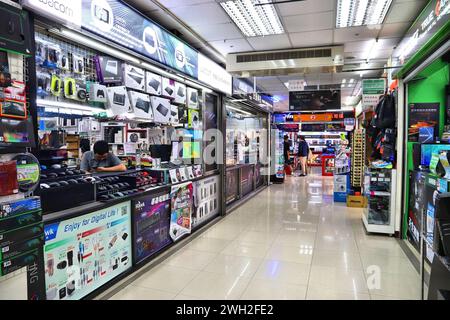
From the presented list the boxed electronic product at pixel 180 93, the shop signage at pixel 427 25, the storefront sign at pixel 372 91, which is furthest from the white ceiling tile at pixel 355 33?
the boxed electronic product at pixel 180 93

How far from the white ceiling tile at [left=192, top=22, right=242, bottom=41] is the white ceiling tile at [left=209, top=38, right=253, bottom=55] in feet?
0.66

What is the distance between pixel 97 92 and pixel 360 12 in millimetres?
3638

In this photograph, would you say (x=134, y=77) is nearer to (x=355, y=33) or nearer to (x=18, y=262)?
(x=18, y=262)

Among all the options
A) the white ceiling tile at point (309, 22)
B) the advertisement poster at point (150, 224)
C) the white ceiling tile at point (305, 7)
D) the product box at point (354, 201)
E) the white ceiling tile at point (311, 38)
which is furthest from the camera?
the product box at point (354, 201)

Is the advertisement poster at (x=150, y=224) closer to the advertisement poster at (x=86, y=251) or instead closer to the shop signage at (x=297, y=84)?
the advertisement poster at (x=86, y=251)

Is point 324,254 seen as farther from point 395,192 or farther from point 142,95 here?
point 142,95

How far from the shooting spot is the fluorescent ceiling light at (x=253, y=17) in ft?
13.2

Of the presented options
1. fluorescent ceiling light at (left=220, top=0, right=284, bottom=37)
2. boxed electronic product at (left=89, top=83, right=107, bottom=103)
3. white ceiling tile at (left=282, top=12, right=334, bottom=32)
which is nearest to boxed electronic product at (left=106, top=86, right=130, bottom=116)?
boxed electronic product at (left=89, top=83, right=107, bottom=103)

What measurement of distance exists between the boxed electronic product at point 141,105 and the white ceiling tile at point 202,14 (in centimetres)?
125

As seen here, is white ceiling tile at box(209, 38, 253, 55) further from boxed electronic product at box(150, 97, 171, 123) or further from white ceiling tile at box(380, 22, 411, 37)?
white ceiling tile at box(380, 22, 411, 37)

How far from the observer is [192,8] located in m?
4.07

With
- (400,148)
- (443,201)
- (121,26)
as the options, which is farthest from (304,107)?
(443,201)

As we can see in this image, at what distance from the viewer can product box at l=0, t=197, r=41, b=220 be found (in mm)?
1920
